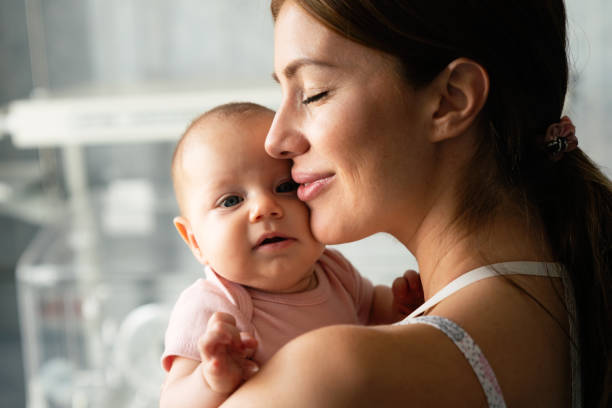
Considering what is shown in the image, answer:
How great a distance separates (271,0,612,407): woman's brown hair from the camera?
2.81 ft

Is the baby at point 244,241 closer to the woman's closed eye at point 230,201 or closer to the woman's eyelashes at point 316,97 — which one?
the woman's closed eye at point 230,201

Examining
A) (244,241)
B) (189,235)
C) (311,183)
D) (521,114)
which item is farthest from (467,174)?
(189,235)

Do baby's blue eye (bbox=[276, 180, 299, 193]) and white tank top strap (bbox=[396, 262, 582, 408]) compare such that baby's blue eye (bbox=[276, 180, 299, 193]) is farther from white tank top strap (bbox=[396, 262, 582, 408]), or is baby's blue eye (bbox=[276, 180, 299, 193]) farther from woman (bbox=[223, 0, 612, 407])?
white tank top strap (bbox=[396, 262, 582, 408])

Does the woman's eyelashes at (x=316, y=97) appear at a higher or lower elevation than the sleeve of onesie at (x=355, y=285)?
higher

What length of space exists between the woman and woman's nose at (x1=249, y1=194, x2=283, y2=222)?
0.04m

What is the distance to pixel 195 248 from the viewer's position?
1083 millimetres

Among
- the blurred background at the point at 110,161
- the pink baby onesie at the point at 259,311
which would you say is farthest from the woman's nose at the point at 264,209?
the blurred background at the point at 110,161

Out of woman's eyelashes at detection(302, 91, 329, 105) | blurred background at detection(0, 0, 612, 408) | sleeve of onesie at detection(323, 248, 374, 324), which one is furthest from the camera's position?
blurred background at detection(0, 0, 612, 408)

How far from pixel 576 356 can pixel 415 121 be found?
34 centimetres

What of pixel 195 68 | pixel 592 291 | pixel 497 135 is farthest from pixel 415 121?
pixel 195 68

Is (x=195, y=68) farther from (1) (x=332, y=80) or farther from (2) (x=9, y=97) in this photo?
(1) (x=332, y=80)

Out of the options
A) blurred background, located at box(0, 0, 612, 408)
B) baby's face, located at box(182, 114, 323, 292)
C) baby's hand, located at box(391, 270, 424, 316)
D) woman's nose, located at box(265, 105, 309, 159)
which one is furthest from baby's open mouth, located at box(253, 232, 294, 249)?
blurred background, located at box(0, 0, 612, 408)

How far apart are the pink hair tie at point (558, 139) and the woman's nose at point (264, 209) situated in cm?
37

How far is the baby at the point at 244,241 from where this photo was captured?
0.97 m
